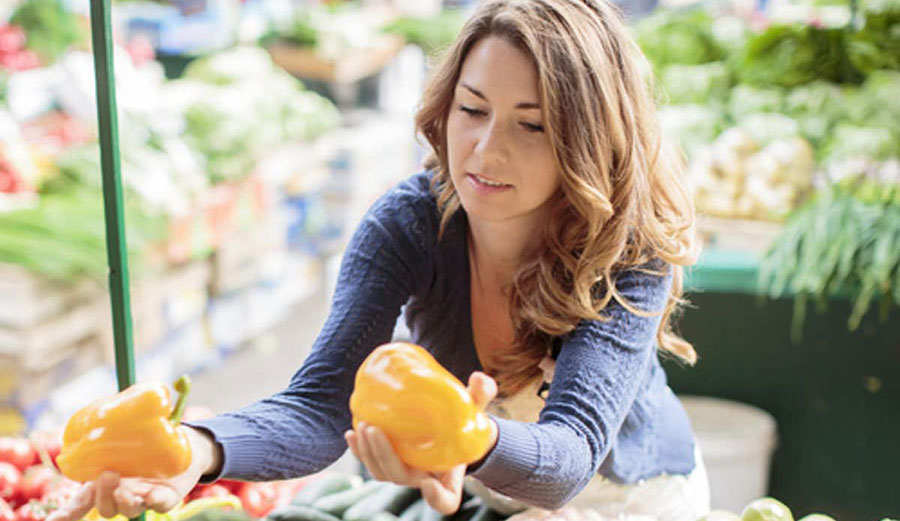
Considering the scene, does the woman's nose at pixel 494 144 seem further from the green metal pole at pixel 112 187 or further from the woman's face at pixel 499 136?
the green metal pole at pixel 112 187

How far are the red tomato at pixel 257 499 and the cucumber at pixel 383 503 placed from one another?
0.87 ft

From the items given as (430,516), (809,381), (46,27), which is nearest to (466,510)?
(430,516)

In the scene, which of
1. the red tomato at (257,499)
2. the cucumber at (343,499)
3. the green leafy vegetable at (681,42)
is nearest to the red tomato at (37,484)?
the red tomato at (257,499)

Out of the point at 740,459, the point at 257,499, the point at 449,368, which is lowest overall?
the point at 740,459

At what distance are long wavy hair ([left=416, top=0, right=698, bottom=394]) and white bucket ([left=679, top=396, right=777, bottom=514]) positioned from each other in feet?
4.38

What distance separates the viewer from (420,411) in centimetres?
92

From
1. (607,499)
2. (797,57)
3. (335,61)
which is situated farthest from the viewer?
(335,61)

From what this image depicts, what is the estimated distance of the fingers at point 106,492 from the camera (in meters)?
0.94

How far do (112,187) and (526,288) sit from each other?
54 cm

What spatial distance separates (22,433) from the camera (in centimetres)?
285

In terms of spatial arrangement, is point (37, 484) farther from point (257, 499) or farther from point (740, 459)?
point (740, 459)

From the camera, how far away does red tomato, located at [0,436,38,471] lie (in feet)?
5.65

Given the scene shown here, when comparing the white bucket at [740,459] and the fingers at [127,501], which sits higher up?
the fingers at [127,501]

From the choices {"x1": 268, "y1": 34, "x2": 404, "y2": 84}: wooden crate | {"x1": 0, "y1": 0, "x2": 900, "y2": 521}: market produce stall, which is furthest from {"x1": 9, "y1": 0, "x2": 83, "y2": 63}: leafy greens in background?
{"x1": 268, "y1": 34, "x2": 404, "y2": 84}: wooden crate
